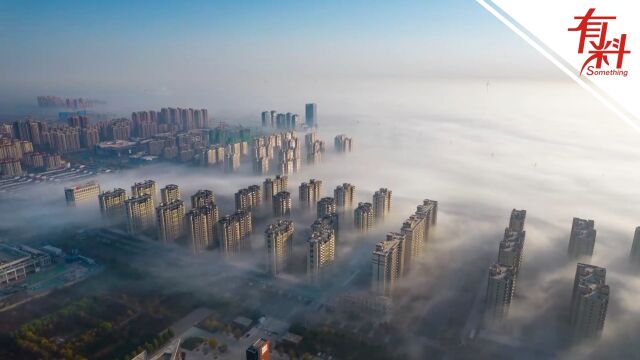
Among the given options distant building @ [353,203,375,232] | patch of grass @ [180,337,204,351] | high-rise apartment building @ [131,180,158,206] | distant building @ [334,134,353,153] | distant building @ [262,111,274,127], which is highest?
distant building @ [262,111,274,127]

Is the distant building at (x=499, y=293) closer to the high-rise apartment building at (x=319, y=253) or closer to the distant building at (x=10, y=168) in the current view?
the high-rise apartment building at (x=319, y=253)

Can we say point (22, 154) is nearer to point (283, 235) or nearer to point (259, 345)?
point (283, 235)

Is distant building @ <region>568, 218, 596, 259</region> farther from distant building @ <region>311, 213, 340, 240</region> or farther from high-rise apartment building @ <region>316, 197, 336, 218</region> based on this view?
high-rise apartment building @ <region>316, 197, 336, 218</region>

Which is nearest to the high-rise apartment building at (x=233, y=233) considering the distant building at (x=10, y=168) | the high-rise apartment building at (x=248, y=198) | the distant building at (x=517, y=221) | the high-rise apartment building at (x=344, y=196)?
the high-rise apartment building at (x=248, y=198)

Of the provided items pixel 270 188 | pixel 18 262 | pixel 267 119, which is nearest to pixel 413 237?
pixel 270 188

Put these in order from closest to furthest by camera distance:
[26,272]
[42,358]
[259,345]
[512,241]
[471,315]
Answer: [259,345] < [42,358] < [471,315] < [512,241] < [26,272]

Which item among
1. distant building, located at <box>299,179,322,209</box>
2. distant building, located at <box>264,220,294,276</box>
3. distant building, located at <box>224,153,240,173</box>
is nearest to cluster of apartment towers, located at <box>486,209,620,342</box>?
distant building, located at <box>264,220,294,276</box>

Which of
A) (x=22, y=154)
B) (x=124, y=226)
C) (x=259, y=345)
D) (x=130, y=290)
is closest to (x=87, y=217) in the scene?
(x=124, y=226)
